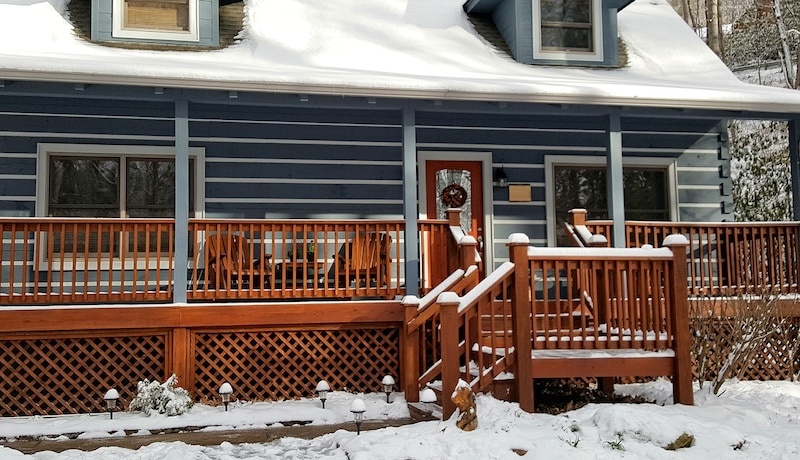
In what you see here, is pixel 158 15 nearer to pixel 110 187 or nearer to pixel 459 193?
pixel 110 187

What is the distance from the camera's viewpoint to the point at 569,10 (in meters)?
11.4

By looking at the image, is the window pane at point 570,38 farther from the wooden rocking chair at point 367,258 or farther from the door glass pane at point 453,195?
the wooden rocking chair at point 367,258

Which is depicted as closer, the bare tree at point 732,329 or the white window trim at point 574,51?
the bare tree at point 732,329

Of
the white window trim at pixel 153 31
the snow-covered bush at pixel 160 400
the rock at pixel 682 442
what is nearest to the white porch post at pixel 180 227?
the snow-covered bush at pixel 160 400

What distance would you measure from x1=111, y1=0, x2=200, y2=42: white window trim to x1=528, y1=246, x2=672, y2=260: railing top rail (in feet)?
19.3

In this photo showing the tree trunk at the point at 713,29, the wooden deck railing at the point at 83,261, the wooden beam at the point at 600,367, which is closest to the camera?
the wooden beam at the point at 600,367

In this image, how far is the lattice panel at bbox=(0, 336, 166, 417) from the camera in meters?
7.54

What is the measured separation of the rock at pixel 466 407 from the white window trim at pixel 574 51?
21.3 feet

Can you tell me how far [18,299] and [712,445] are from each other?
262 inches

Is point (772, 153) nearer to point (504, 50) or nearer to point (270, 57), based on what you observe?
point (504, 50)

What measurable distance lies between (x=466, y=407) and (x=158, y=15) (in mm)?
7223

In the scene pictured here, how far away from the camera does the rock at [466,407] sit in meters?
5.79

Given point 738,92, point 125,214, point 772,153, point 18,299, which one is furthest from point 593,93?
point 772,153

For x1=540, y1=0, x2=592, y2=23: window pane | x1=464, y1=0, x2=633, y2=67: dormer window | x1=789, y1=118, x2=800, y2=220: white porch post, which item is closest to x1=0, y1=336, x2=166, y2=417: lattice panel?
x1=464, y1=0, x2=633, y2=67: dormer window
